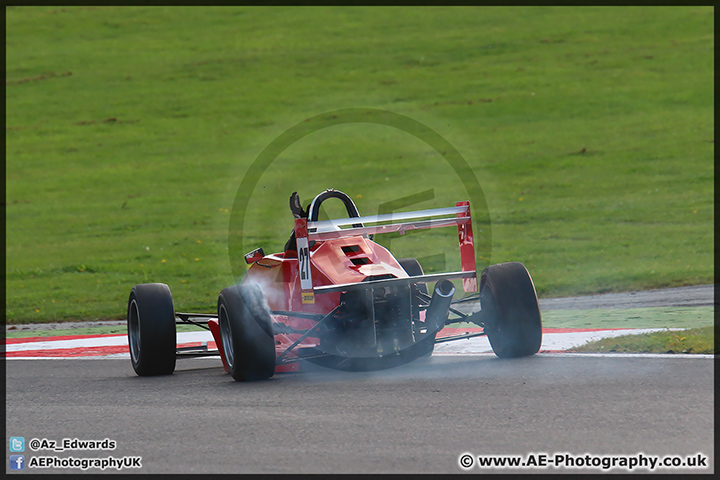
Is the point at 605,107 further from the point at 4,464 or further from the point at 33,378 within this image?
the point at 4,464

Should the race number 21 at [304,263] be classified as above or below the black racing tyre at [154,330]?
above

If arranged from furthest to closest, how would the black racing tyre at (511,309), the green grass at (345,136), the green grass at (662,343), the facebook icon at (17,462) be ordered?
the green grass at (345,136)
the green grass at (662,343)
the black racing tyre at (511,309)
the facebook icon at (17,462)

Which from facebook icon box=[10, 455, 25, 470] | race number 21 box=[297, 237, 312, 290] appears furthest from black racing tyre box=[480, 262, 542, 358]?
facebook icon box=[10, 455, 25, 470]

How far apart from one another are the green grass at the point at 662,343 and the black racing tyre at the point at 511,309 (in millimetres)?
820

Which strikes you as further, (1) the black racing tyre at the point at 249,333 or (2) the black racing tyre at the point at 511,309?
(2) the black racing tyre at the point at 511,309

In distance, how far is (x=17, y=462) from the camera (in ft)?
18.4

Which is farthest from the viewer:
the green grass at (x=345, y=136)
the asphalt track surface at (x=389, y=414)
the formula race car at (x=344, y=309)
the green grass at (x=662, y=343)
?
the green grass at (x=345, y=136)

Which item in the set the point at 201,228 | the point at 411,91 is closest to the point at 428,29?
the point at 411,91

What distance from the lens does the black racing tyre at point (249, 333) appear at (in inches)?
297

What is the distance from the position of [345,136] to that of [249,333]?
27.9 meters

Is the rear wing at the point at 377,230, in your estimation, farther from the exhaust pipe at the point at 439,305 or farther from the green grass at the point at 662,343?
the green grass at the point at 662,343

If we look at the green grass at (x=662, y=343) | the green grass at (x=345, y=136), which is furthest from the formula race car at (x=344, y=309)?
the green grass at (x=345, y=136)

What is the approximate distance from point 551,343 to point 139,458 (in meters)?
4.97

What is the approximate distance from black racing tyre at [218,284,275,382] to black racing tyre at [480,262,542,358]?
1905 millimetres
